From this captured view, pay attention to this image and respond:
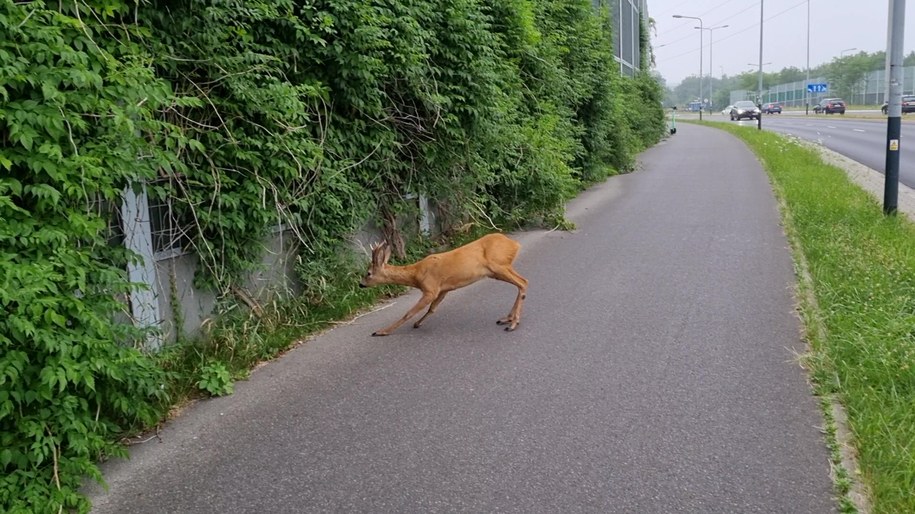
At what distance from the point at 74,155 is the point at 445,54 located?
5.25 meters

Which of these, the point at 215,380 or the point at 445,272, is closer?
the point at 215,380

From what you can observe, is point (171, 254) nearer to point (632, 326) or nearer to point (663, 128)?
point (632, 326)

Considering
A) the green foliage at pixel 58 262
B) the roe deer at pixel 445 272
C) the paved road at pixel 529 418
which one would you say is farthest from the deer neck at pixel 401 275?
the green foliage at pixel 58 262

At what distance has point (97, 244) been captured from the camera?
14.7ft

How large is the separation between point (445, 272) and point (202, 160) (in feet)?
7.29

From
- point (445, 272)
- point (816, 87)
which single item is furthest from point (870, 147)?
point (816, 87)

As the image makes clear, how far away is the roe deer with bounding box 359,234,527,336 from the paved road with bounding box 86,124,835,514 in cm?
24

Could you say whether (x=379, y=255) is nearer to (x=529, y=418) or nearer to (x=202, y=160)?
(x=202, y=160)

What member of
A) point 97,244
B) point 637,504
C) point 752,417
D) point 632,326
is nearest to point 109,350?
point 97,244

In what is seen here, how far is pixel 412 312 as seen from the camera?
6.58m

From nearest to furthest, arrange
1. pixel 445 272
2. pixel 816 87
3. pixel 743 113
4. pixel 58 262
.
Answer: pixel 58 262
pixel 445 272
pixel 743 113
pixel 816 87

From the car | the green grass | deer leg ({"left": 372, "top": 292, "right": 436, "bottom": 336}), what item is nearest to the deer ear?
deer leg ({"left": 372, "top": 292, "right": 436, "bottom": 336})

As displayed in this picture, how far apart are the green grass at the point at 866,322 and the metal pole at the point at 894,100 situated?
1.08 feet

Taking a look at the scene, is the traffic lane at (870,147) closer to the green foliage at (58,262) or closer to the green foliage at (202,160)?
the green foliage at (202,160)
